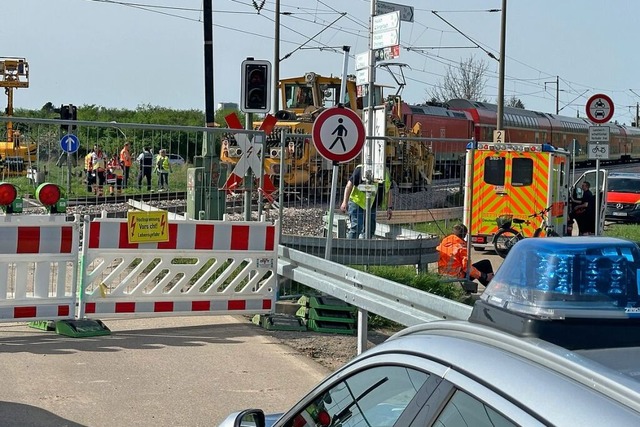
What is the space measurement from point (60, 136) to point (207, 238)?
6.29 feet

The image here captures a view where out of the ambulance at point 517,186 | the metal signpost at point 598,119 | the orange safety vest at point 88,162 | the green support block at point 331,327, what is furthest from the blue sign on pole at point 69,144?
the metal signpost at point 598,119

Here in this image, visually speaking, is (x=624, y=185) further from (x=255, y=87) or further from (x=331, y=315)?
→ (x=331, y=315)

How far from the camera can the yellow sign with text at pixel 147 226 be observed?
960cm

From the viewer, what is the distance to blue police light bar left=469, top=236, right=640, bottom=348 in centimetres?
247

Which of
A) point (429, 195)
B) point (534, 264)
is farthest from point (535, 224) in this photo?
point (534, 264)

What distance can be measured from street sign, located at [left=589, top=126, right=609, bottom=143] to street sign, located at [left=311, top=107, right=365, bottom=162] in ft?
32.6

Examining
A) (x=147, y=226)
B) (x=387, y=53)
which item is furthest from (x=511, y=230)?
(x=147, y=226)

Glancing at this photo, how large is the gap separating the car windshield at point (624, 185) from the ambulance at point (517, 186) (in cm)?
1180

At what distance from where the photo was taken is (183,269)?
989cm

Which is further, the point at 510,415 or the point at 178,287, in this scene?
the point at 178,287

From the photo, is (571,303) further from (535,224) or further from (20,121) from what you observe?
(535,224)

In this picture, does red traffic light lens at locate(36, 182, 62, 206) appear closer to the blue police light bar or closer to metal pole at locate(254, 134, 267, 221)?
metal pole at locate(254, 134, 267, 221)

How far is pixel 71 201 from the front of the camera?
34.1ft

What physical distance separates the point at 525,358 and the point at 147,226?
778 cm
